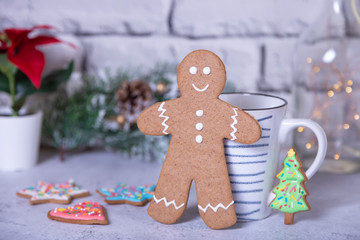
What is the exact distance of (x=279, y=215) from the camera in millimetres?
583

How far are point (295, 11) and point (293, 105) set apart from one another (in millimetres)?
183

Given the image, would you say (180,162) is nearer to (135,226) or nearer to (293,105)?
(135,226)

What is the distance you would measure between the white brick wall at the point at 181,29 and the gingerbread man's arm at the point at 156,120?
346 mm

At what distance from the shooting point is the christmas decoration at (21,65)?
728 mm

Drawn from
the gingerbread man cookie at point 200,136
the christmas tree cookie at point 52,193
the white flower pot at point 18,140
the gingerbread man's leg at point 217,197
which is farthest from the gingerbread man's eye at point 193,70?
the white flower pot at point 18,140

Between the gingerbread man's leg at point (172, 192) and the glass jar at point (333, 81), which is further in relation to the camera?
the glass jar at point (333, 81)

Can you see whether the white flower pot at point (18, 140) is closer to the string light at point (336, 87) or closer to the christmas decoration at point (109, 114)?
the christmas decoration at point (109, 114)

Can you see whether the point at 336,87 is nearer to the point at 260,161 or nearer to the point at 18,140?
the point at 260,161

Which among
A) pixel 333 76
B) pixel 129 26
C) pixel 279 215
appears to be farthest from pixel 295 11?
pixel 279 215

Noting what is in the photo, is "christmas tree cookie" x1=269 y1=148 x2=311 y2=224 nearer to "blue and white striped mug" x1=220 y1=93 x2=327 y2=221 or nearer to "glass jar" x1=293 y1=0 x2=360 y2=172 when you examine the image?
"blue and white striped mug" x1=220 y1=93 x2=327 y2=221

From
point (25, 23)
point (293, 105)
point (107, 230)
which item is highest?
point (25, 23)

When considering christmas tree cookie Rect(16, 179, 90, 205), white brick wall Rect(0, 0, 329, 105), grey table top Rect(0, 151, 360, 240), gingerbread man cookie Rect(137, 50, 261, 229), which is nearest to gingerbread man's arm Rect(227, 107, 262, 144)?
gingerbread man cookie Rect(137, 50, 261, 229)

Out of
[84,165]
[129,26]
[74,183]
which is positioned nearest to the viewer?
[74,183]

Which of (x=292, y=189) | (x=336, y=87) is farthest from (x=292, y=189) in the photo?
(x=336, y=87)
